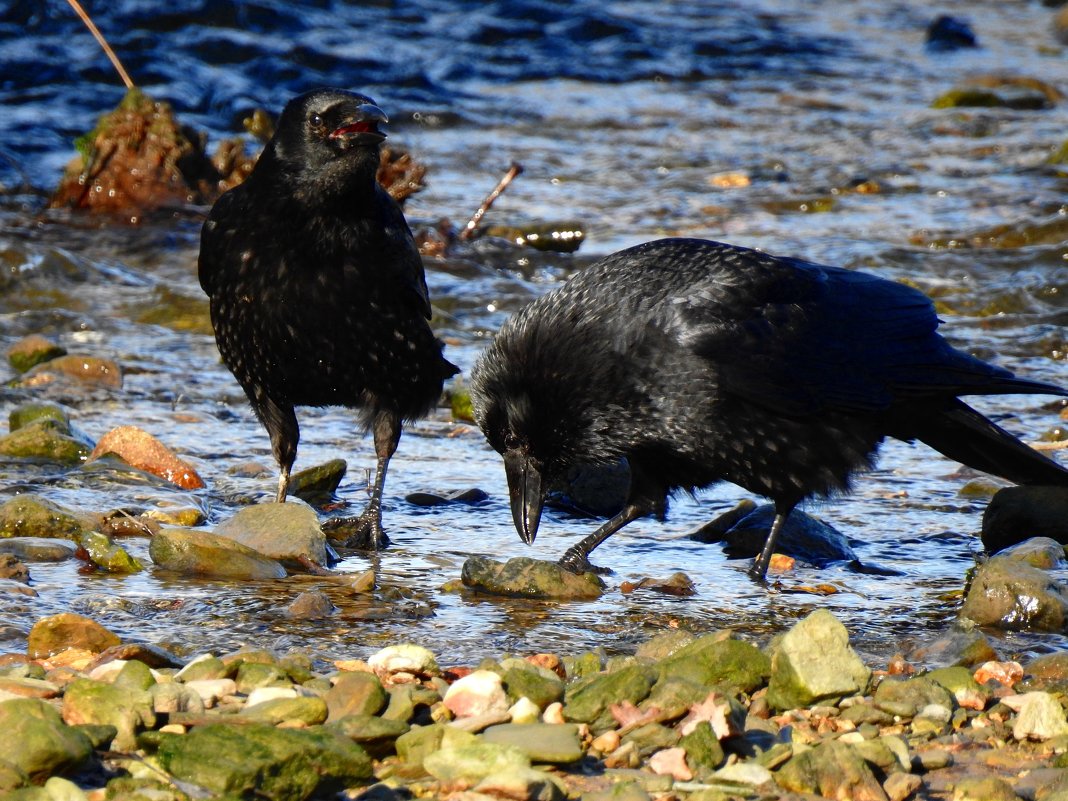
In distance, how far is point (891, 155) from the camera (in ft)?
42.5

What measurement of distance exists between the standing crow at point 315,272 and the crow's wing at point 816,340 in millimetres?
1206

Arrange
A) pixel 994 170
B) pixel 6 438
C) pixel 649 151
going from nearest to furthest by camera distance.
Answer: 1. pixel 6 438
2. pixel 994 170
3. pixel 649 151

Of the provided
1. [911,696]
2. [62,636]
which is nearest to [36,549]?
[62,636]

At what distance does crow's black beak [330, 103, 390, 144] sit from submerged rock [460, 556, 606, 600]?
1.55 meters

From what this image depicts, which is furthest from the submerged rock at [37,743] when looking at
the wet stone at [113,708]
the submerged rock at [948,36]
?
the submerged rock at [948,36]

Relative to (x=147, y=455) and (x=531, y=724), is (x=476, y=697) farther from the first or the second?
(x=147, y=455)

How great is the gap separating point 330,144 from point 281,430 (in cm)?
108

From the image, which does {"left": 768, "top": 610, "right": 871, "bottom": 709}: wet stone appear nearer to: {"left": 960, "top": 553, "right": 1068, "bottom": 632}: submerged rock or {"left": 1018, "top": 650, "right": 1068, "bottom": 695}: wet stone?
{"left": 1018, "top": 650, "right": 1068, "bottom": 695}: wet stone

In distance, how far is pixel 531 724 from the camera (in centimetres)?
325

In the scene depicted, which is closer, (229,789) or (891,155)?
(229,789)

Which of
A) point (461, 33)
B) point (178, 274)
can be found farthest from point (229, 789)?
point (461, 33)

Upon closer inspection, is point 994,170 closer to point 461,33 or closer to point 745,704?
point 461,33

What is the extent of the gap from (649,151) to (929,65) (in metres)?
6.37

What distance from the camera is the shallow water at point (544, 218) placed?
450cm
